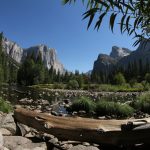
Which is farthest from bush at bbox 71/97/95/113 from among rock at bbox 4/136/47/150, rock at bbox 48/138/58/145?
rock at bbox 4/136/47/150

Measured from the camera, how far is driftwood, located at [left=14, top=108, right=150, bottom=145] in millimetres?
5957

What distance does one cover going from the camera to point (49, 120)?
762 cm

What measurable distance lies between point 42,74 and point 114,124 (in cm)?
9857

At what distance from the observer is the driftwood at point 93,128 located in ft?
19.5

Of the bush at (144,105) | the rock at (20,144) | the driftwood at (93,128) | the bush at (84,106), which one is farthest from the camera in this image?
the bush at (84,106)

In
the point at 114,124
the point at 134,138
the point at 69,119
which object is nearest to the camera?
the point at 134,138

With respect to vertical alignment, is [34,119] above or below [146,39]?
below

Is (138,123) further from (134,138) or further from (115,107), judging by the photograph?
(115,107)

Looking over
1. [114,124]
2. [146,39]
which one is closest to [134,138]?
[114,124]

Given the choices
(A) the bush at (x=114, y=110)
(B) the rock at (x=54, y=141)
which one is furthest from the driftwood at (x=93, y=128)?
(A) the bush at (x=114, y=110)

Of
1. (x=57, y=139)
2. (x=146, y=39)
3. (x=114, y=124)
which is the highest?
(x=146, y=39)

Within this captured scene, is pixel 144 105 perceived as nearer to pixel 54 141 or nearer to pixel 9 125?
pixel 9 125

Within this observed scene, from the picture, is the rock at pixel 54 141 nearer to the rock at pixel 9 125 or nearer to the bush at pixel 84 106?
the rock at pixel 9 125

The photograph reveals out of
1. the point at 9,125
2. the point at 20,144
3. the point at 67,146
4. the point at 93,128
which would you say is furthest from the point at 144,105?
the point at 20,144
